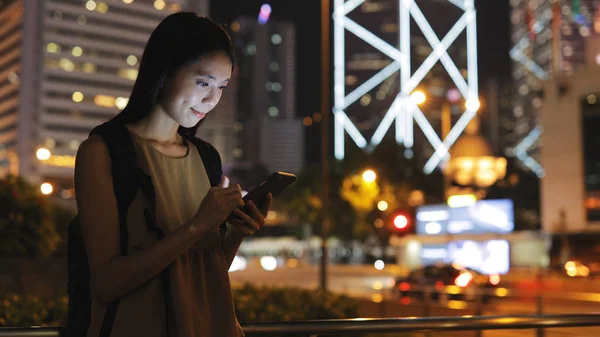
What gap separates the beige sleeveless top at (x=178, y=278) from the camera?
1.66 metres

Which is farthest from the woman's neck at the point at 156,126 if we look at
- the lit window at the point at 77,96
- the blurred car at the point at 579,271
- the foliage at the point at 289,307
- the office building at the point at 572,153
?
the lit window at the point at 77,96

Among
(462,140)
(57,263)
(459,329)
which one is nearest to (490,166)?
(462,140)

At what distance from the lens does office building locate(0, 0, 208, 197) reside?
131500mm

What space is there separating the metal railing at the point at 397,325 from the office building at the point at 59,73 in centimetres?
12929

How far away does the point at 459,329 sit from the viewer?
331cm

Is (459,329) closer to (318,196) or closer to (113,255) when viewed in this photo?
(113,255)

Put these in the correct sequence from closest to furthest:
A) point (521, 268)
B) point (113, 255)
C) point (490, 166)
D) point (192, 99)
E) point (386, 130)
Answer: point (113, 255) < point (192, 99) < point (490, 166) < point (521, 268) < point (386, 130)

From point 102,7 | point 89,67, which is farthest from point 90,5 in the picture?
point 89,67

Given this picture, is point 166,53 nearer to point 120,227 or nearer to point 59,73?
point 120,227

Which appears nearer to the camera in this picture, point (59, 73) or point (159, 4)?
point (59, 73)

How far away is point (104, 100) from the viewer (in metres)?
140

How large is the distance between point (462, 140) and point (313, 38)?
200 feet

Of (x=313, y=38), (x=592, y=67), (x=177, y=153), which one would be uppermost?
(x=313, y=38)

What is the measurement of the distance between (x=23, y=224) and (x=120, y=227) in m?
9.49
